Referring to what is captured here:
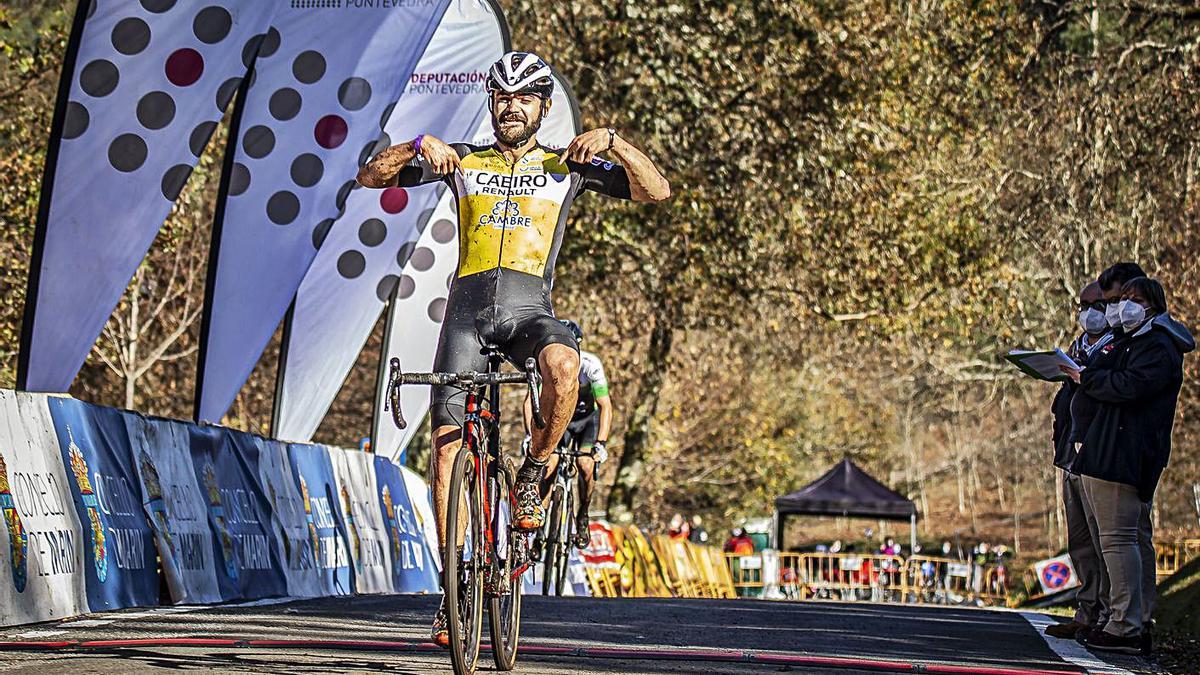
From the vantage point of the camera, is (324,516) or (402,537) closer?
(324,516)

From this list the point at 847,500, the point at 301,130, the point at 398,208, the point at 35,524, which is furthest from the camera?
the point at 847,500

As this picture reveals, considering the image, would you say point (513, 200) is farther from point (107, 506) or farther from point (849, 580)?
point (849, 580)

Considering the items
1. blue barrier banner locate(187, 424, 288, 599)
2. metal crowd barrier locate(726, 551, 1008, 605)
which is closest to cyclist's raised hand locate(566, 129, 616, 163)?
blue barrier banner locate(187, 424, 288, 599)

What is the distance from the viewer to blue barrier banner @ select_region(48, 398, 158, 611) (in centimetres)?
980

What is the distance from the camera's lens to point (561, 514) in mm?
14469

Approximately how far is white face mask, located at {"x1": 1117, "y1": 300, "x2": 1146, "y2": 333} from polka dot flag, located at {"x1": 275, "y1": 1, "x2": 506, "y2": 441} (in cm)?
901

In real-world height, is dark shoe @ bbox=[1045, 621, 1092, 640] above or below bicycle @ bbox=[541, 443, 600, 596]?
below

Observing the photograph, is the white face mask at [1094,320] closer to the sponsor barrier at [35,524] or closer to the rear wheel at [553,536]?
the rear wheel at [553,536]

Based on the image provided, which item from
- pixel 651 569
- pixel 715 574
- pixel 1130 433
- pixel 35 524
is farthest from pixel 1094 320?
pixel 715 574

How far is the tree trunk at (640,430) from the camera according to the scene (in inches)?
1167

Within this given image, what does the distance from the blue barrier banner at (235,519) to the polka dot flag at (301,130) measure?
6.85ft

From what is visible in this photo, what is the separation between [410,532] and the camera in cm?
1716

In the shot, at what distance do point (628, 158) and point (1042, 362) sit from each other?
3793 mm

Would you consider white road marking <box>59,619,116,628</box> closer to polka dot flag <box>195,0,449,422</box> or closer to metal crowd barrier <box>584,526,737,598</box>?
polka dot flag <box>195,0,449,422</box>
